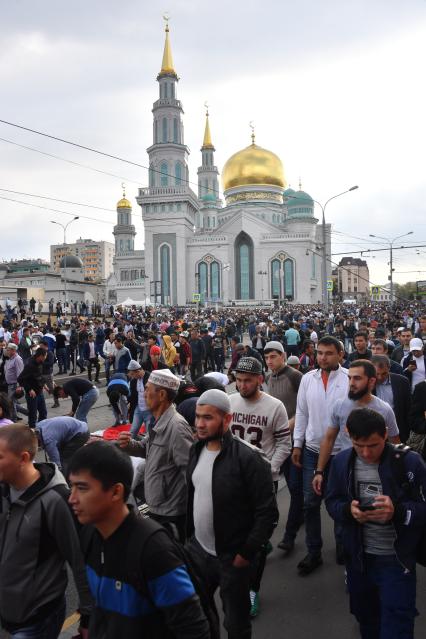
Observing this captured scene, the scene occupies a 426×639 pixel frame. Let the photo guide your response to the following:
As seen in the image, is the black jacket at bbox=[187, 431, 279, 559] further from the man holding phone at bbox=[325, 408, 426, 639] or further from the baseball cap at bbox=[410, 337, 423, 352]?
the baseball cap at bbox=[410, 337, 423, 352]

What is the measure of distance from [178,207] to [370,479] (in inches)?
2503

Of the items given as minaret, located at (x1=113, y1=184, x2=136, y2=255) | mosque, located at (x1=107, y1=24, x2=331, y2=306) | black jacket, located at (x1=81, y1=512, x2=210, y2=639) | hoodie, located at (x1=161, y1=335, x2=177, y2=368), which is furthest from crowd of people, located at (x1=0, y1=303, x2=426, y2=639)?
minaret, located at (x1=113, y1=184, x2=136, y2=255)

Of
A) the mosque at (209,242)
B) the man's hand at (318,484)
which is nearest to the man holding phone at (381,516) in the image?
the man's hand at (318,484)

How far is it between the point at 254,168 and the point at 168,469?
71.1 m

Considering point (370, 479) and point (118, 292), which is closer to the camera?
point (370, 479)

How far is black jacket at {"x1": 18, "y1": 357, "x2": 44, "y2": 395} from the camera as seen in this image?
8734 millimetres

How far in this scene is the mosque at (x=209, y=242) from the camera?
64.4m

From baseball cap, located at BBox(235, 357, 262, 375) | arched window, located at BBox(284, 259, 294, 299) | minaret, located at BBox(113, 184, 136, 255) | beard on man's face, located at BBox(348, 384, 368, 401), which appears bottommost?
beard on man's face, located at BBox(348, 384, 368, 401)

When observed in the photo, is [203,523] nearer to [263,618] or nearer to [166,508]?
[166,508]

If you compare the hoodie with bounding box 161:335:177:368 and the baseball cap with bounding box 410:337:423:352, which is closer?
the baseball cap with bounding box 410:337:423:352

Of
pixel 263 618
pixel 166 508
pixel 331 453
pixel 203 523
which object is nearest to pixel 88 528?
pixel 203 523

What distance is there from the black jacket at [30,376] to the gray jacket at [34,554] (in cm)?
654

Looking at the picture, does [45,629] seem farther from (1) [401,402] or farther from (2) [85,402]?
(2) [85,402]

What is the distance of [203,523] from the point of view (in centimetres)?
291
